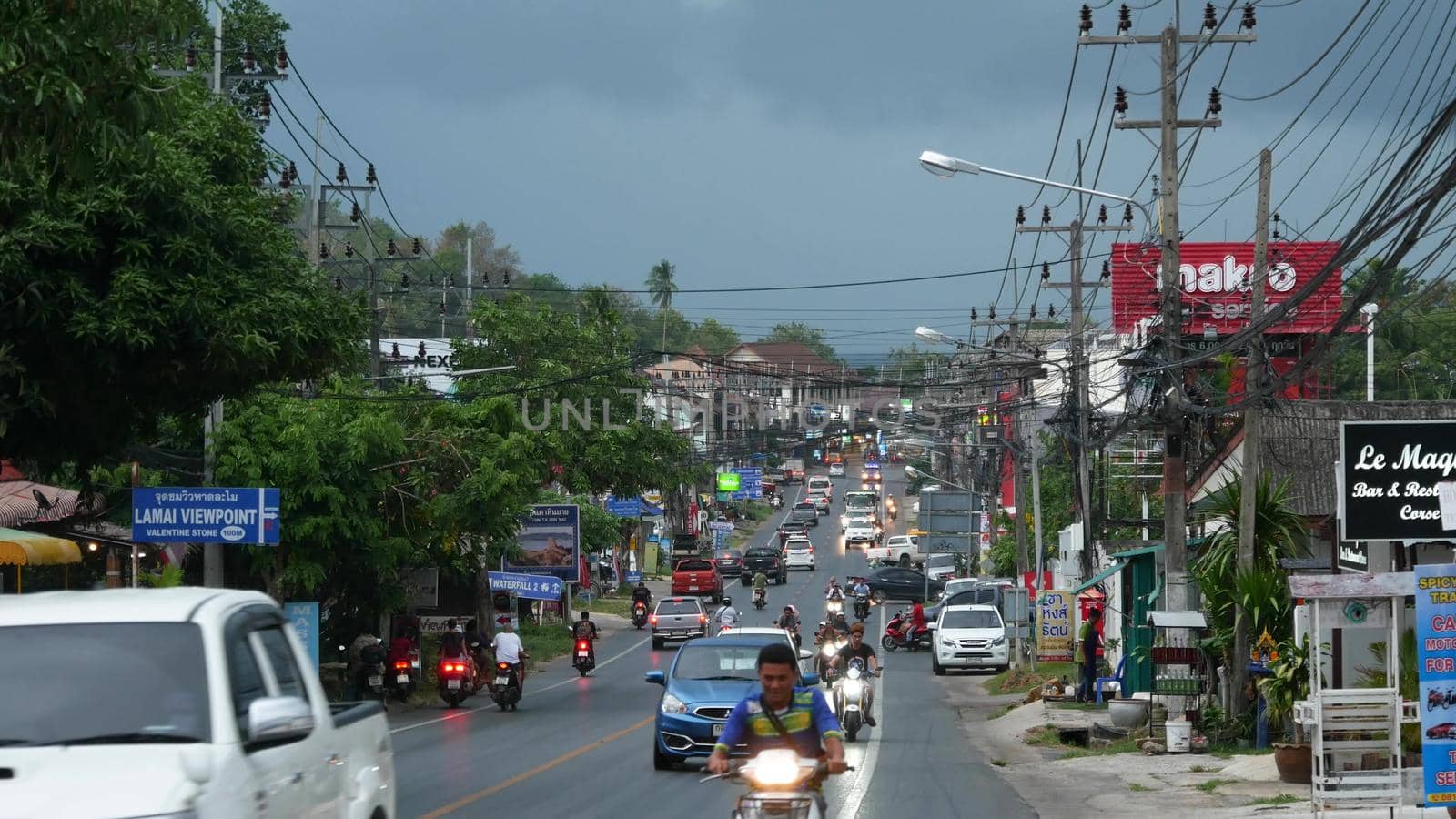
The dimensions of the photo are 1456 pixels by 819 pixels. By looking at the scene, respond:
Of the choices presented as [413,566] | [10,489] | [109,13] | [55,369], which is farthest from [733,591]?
[109,13]

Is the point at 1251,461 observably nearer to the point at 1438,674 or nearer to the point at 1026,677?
the point at 1438,674

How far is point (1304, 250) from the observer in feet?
186

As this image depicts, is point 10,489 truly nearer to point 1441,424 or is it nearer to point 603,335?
point 1441,424

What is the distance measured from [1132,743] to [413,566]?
17.7 metres

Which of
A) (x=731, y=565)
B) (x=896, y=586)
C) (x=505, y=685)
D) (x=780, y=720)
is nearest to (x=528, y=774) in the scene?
(x=780, y=720)

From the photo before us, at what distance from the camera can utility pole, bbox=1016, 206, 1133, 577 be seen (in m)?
33.3

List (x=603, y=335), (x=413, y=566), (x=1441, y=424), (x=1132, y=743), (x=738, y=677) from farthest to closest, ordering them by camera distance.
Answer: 1. (x=603, y=335)
2. (x=413, y=566)
3. (x=1132, y=743)
4. (x=738, y=677)
5. (x=1441, y=424)

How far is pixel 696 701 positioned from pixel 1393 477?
834 centimetres

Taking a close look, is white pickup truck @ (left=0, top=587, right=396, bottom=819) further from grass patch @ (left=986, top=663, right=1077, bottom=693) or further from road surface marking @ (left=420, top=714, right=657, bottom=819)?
grass patch @ (left=986, top=663, right=1077, bottom=693)

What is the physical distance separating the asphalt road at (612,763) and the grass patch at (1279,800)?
8.08 ft

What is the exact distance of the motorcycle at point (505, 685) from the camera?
30.9 meters

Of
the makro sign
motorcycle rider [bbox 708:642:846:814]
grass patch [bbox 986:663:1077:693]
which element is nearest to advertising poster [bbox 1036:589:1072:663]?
grass patch [bbox 986:663:1077:693]

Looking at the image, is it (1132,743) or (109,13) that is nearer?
(109,13)

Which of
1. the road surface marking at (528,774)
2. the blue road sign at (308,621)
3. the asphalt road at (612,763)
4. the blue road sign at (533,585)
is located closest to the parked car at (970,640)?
the asphalt road at (612,763)
